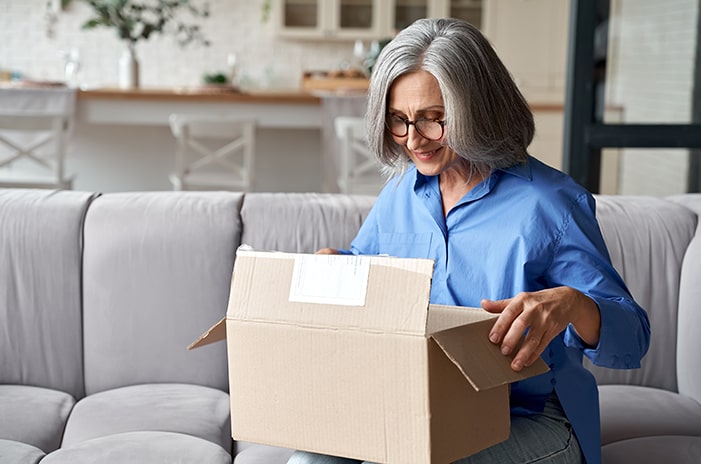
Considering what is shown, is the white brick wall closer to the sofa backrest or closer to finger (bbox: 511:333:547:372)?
the sofa backrest

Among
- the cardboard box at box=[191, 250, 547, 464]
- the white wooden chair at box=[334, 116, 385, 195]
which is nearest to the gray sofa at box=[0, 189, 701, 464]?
the cardboard box at box=[191, 250, 547, 464]

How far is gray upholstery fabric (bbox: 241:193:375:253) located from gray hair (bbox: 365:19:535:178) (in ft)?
2.08

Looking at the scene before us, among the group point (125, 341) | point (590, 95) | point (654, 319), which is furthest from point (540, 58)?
point (125, 341)

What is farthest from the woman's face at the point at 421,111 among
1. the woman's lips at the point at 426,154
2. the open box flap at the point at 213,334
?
the open box flap at the point at 213,334

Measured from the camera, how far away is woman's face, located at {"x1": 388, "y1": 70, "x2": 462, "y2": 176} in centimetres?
134

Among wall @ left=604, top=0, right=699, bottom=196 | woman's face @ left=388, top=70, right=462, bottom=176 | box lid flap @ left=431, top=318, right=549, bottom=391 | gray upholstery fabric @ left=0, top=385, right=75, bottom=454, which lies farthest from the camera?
wall @ left=604, top=0, right=699, bottom=196

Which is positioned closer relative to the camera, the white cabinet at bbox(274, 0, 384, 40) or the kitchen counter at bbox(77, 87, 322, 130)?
the kitchen counter at bbox(77, 87, 322, 130)

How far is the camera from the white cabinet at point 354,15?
21.4 ft

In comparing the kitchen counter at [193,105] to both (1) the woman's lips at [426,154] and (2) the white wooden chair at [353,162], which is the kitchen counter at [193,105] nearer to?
(2) the white wooden chair at [353,162]

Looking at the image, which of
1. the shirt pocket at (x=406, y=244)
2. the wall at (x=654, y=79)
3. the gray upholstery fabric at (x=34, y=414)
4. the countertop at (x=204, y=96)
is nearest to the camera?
the shirt pocket at (x=406, y=244)

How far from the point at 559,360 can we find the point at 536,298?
270 mm

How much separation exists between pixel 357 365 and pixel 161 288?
100cm

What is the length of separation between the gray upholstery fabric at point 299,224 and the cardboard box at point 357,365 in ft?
2.74

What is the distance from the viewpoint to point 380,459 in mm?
1090
